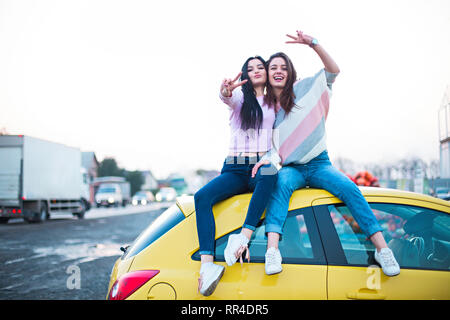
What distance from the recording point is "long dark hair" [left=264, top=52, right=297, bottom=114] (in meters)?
2.70

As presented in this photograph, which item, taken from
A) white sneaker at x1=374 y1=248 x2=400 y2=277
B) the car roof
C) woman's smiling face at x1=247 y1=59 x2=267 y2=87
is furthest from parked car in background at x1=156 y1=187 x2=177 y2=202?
white sneaker at x1=374 y1=248 x2=400 y2=277

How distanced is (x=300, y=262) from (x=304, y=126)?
0.98 meters

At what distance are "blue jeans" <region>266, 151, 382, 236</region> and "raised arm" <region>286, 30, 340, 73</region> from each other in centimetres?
78

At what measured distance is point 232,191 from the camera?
8.01ft

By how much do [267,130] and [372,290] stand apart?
47.9 inches

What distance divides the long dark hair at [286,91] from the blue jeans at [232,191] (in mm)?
481

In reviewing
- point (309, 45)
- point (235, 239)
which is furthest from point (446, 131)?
point (235, 239)

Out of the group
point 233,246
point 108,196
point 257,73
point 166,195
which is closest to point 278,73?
point 257,73

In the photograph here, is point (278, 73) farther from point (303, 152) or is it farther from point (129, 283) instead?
point (129, 283)

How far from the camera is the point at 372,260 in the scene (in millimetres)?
2246

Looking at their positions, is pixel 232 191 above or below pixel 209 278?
above

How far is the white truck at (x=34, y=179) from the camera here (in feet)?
54.9

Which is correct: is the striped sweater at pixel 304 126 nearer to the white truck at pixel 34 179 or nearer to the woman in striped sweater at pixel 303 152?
the woman in striped sweater at pixel 303 152

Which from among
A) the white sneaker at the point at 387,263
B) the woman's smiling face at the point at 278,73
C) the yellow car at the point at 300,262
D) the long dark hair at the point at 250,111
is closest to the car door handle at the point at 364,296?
the yellow car at the point at 300,262
